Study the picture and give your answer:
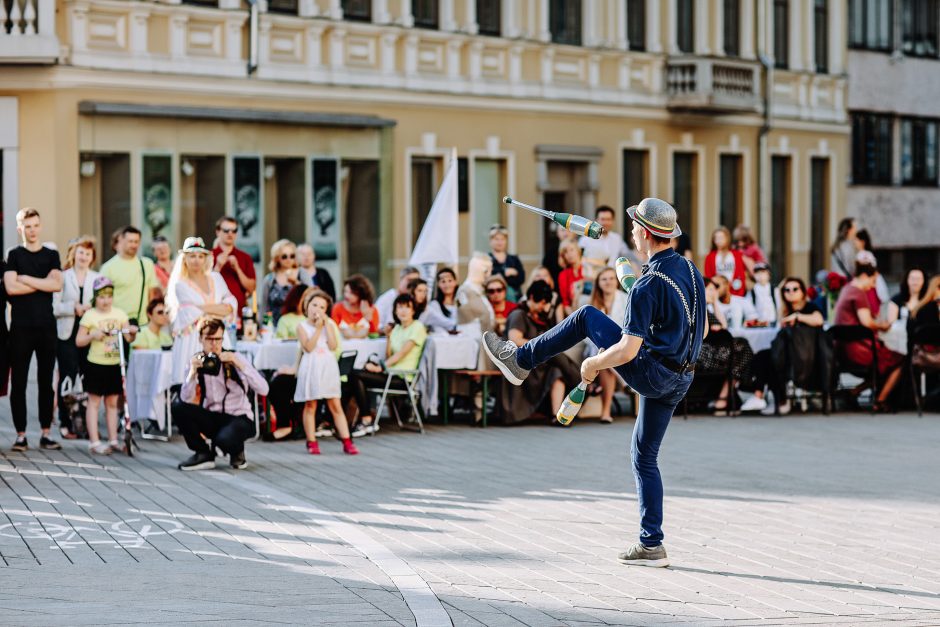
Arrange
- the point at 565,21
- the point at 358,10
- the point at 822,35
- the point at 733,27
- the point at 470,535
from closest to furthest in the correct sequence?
1. the point at 470,535
2. the point at 358,10
3. the point at 565,21
4. the point at 733,27
5. the point at 822,35

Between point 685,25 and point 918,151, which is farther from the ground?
point 685,25

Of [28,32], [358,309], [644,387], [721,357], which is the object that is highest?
[28,32]

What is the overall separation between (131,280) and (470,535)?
6480mm

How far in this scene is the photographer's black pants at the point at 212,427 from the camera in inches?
534

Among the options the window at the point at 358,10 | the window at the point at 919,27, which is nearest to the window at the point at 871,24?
the window at the point at 919,27

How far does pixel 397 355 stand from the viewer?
16516mm

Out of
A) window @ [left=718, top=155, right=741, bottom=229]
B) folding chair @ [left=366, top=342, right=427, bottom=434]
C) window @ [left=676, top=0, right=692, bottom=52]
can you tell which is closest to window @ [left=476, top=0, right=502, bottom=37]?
window @ [left=676, top=0, right=692, bottom=52]

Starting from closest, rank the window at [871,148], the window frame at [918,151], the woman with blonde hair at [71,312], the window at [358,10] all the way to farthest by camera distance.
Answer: the woman with blonde hair at [71,312], the window at [358,10], the window at [871,148], the window frame at [918,151]

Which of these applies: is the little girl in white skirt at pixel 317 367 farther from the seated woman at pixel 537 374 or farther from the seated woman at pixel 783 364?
the seated woman at pixel 783 364

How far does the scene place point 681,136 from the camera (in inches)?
1368

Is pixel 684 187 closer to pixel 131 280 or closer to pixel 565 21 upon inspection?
pixel 565 21

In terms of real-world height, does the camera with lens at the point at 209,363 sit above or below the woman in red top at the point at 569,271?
below

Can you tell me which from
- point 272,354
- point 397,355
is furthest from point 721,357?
point 272,354

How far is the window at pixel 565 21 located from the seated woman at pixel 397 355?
15690mm
